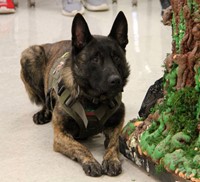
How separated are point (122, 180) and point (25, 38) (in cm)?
303

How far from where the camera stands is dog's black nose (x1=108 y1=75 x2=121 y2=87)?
3.06 metres

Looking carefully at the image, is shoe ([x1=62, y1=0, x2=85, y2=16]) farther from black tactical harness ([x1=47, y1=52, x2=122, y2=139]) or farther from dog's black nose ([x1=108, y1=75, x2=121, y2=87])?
dog's black nose ([x1=108, y1=75, x2=121, y2=87])

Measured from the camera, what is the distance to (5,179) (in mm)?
3043

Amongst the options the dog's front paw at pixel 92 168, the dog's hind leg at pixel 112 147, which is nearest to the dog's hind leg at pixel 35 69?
the dog's hind leg at pixel 112 147

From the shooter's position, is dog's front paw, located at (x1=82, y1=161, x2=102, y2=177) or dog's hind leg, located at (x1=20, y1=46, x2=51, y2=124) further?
dog's hind leg, located at (x1=20, y1=46, x2=51, y2=124)

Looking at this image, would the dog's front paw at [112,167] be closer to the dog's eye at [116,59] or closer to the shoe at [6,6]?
the dog's eye at [116,59]

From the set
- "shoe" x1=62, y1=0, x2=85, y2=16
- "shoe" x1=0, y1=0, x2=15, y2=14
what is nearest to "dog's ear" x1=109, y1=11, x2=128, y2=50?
"shoe" x1=62, y1=0, x2=85, y2=16

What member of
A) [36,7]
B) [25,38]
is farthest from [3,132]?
[36,7]

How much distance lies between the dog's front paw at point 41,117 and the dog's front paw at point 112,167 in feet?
2.68

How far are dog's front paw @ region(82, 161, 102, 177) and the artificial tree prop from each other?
199 millimetres

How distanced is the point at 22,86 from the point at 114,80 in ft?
5.01

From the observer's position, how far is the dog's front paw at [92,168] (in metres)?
3.04

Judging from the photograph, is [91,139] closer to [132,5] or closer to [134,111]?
[134,111]

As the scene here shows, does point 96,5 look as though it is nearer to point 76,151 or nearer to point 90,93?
point 90,93
